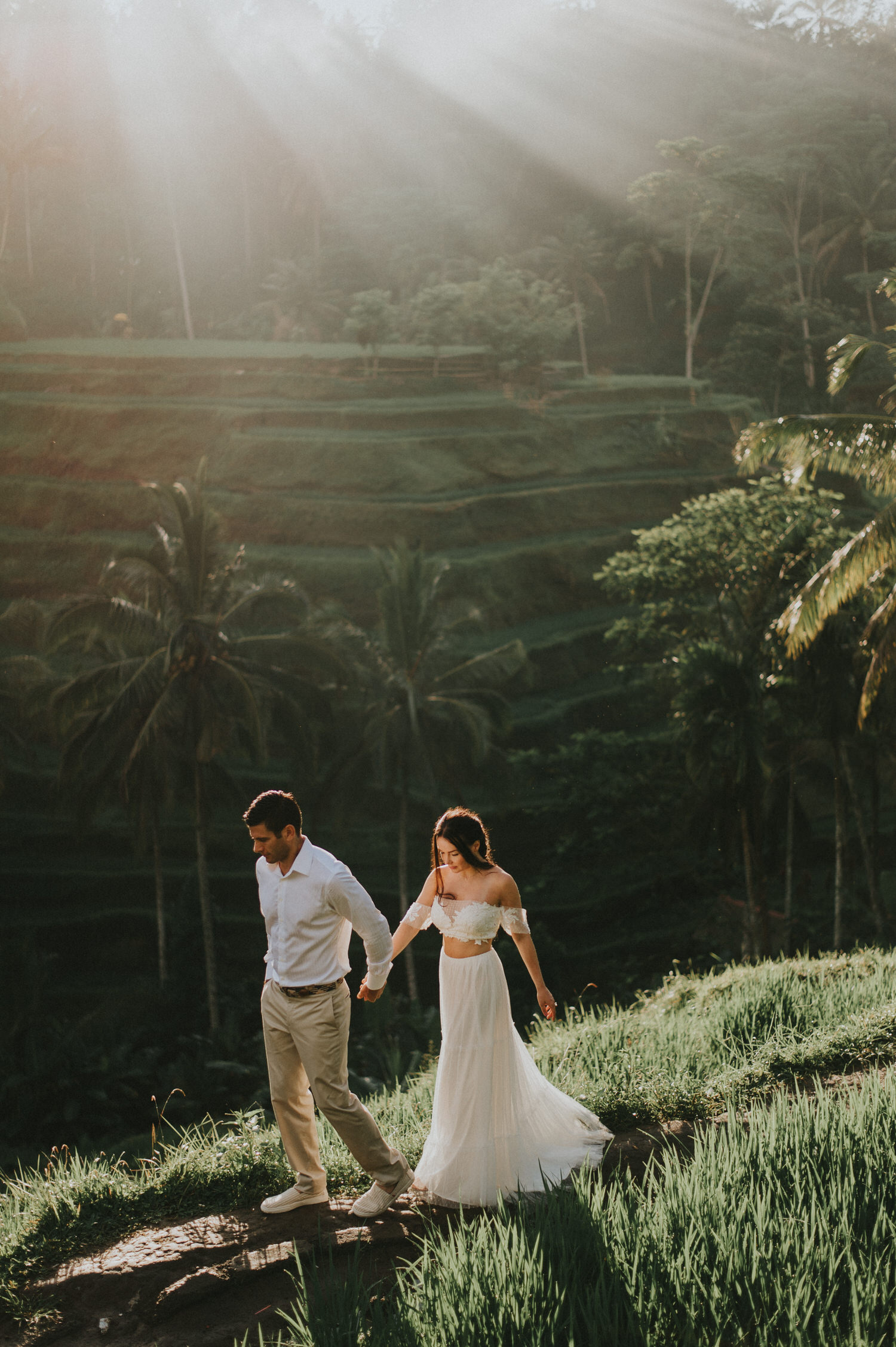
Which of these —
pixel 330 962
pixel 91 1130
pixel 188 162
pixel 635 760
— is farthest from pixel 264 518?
pixel 330 962

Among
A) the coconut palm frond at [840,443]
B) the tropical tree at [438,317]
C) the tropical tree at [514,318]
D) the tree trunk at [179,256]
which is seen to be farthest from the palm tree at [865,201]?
the coconut palm frond at [840,443]

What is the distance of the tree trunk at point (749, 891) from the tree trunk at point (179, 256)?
3371cm

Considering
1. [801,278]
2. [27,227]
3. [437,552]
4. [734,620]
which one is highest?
[27,227]

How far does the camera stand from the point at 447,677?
2198 centimetres

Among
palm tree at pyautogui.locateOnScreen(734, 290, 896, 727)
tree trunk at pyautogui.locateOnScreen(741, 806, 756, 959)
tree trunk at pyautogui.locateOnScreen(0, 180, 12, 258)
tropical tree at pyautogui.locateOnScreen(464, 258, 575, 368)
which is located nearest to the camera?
palm tree at pyautogui.locateOnScreen(734, 290, 896, 727)

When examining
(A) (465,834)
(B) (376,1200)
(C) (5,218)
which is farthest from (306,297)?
(B) (376,1200)

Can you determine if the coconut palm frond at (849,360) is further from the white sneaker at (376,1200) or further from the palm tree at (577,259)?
the palm tree at (577,259)

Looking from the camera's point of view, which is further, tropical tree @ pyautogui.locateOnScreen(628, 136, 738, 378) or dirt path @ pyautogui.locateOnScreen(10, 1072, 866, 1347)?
tropical tree @ pyautogui.locateOnScreen(628, 136, 738, 378)

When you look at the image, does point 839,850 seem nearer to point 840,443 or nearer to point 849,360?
point 840,443

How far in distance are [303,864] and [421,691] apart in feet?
56.7

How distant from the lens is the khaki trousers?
13.2 feet

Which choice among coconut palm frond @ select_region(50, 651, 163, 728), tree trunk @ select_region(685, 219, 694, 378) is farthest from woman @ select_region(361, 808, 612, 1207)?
tree trunk @ select_region(685, 219, 694, 378)

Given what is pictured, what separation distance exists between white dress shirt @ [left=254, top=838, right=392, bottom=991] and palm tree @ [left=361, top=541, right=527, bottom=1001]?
1638 centimetres

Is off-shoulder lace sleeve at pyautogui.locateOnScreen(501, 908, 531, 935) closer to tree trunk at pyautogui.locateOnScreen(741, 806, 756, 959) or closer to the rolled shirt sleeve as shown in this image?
the rolled shirt sleeve
